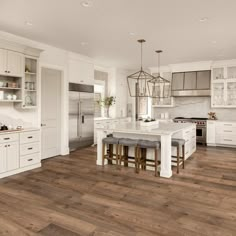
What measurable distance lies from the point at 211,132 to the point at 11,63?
6.03 meters

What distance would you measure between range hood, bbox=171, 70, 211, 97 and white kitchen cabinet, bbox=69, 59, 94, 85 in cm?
297

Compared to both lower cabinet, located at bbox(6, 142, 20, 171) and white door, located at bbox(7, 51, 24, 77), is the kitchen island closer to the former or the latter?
lower cabinet, located at bbox(6, 142, 20, 171)

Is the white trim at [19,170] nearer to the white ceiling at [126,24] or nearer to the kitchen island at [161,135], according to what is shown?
the kitchen island at [161,135]

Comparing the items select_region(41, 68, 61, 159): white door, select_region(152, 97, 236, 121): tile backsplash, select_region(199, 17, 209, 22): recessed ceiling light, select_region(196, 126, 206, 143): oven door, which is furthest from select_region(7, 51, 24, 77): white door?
select_region(196, 126, 206, 143): oven door

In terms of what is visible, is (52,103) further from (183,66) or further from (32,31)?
(183,66)

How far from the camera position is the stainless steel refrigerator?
6125 millimetres

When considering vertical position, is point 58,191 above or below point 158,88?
below

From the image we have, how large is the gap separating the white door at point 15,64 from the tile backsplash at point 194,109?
5443 millimetres

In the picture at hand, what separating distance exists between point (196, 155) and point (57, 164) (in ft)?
11.8

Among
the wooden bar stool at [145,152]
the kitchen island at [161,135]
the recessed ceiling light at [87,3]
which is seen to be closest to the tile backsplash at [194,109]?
the kitchen island at [161,135]

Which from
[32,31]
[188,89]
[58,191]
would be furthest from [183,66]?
[58,191]

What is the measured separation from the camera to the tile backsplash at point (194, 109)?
24.4ft

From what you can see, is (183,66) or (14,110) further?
(183,66)

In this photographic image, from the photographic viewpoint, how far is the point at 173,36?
464cm
